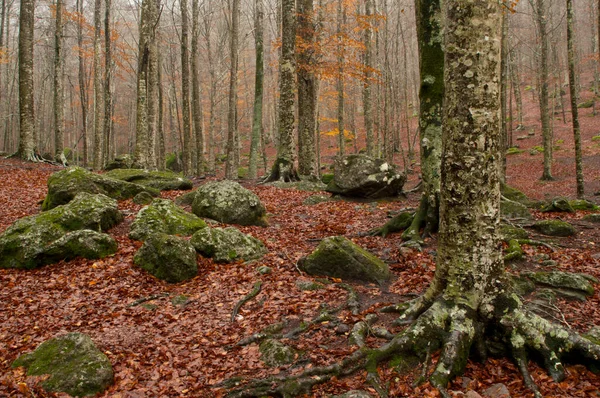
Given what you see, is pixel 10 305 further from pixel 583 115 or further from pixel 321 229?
pixel 583 115

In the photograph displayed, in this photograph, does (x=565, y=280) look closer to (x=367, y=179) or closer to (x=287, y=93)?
(x=367, y=179)

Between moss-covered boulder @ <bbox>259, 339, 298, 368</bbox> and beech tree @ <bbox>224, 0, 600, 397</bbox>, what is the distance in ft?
1.24

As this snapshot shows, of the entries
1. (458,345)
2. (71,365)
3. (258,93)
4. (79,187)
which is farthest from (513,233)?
(258,93)

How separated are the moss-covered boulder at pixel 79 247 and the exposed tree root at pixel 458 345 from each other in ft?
16.6

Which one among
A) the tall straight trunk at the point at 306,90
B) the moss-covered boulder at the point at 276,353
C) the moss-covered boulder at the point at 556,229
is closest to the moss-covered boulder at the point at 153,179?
the tall straight trunk at the point at 306,90

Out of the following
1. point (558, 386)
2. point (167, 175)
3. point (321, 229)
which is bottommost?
point (558, 386)

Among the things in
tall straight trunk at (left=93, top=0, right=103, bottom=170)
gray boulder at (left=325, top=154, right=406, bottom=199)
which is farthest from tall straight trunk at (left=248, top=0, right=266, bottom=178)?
tall straight trunk at (left=93, top=0, right=103, bottom=170)

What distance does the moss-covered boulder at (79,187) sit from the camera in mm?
10055

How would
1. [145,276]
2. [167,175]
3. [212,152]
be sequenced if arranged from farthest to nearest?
[212,152] < [167,175] < [145,276]

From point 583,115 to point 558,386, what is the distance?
37.6 metres

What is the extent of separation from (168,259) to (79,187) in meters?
4.69

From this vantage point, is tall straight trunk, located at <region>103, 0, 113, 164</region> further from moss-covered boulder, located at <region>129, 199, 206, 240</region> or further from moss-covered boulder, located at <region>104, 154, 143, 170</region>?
moss-covered boulder, located at <region>129, 199, 206, 240</region>

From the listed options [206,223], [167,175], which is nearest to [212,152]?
[167,175]

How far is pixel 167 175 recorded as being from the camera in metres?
14.0
